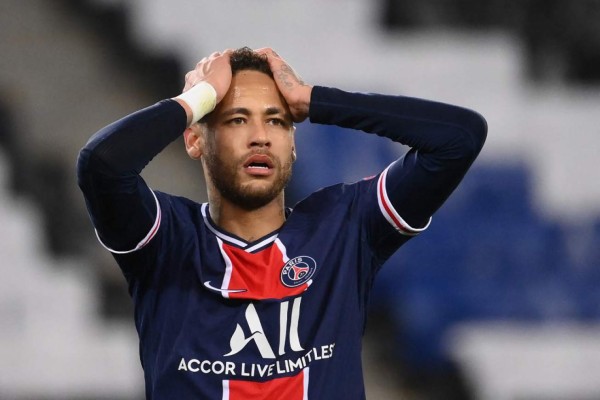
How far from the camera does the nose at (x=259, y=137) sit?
1.95 m

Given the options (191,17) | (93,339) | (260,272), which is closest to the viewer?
(260,272)

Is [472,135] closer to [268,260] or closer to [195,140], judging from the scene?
[268,260]

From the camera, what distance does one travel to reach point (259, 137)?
195cm

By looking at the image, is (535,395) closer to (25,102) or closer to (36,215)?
(36,215)

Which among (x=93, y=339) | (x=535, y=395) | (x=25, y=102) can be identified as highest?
(x=25, y=102)

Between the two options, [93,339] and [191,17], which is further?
[191,17]

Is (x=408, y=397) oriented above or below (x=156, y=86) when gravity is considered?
below

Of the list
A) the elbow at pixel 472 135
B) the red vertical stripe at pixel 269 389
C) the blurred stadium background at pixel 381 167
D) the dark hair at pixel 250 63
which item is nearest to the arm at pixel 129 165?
the dark hair at pixel 250 63

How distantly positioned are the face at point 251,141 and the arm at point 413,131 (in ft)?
0.13

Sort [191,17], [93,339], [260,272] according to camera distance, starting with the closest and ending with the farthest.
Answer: [260,272] < [93,339] < [191,17]

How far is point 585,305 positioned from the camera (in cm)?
375

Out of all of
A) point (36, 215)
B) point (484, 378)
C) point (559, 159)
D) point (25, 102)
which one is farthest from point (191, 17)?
point (484, 378)

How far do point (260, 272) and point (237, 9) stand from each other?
2047 millimetres

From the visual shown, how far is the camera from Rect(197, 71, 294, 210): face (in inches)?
77.3
